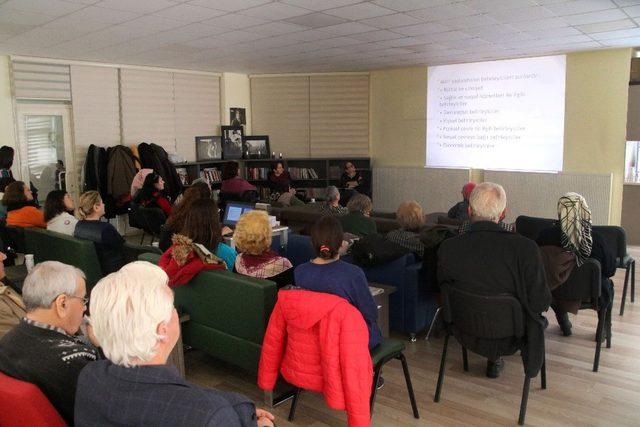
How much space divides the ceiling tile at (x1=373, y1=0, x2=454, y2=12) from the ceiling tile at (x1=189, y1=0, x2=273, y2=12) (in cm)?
109

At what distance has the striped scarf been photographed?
3830 millimetres

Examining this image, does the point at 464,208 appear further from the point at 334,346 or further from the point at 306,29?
the point at 334,346

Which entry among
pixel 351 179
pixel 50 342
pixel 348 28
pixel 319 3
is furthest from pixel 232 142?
pixel 50 342

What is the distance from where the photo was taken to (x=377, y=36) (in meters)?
6.72

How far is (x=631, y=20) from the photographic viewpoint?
5863 mm

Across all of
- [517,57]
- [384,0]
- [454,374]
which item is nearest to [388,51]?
[517,57]

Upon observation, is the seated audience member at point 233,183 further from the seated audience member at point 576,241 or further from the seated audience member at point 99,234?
the seated audience member at point 576,241

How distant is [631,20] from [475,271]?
14.5 ft

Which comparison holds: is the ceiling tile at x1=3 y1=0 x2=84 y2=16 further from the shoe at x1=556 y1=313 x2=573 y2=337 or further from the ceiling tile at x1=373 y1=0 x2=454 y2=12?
the shoe at x1=556 y1=313 x2=573 y2=337

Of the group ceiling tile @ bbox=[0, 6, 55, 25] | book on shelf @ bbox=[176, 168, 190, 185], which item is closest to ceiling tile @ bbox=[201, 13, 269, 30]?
ceiling tile @ bbox=[0, 6, 55, 25]

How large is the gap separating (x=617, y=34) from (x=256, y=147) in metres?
6.30

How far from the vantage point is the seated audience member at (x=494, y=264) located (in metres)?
2.97

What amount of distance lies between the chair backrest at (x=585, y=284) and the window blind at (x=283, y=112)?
23.7 ft

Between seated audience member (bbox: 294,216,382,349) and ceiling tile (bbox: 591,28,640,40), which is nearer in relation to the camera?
seated audience member (bbox: 294,216,382,349)
